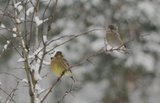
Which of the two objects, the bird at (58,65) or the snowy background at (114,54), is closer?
the bird at (58,65)

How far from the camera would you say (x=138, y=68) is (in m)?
15.7

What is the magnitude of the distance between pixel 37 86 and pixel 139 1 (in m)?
11.6

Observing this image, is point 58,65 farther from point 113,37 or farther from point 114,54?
point 114,54

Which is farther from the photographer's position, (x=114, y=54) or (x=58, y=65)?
(x=114, y=54)

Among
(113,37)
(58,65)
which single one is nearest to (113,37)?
(113,37)

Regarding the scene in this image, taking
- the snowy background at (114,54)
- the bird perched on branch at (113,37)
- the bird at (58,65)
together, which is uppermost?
the bird perched on branch at (113,37)

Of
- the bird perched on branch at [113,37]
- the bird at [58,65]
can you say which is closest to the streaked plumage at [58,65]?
the bird at [58,65]

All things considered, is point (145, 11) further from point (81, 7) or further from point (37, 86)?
point (37, 86)

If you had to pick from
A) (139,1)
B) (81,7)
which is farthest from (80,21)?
(139,1)

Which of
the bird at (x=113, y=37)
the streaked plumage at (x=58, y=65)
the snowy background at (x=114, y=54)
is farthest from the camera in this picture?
the snowy background at (x=114, y=54)

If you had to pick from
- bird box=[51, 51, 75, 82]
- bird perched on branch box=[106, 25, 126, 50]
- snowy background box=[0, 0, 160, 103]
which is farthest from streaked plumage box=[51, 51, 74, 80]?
snowy background box=[0, 0, 160, 103]

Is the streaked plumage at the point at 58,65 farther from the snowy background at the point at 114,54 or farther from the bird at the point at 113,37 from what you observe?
the snowy background at the point at 114,54

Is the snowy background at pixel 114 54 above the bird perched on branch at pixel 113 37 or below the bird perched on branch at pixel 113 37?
below

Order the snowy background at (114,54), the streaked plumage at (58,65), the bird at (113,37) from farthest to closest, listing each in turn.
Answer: the snowy background at (114,54)
the streaked plumage at (58,65)
the bird at (113,37)
